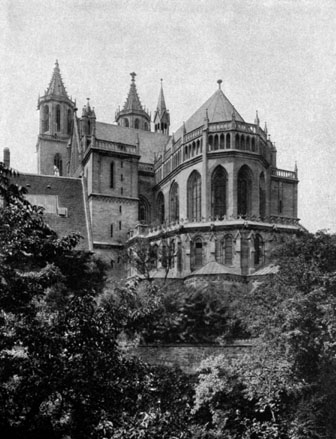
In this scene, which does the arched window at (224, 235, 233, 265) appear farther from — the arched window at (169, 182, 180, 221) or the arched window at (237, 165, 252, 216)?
the arched window at (169, 182, 180, 221)

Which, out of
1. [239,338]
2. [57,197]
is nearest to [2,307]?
[239,338]

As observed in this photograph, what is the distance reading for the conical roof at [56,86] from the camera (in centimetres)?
8856

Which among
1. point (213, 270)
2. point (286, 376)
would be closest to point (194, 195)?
point (213, 270)

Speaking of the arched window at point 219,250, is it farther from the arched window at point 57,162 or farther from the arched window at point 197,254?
the arched window at point 57,162

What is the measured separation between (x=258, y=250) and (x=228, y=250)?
9.20 ft

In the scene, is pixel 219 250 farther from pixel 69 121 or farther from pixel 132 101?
pixel 132 101

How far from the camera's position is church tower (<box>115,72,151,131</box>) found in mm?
100375

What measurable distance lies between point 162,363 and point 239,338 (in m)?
6.20

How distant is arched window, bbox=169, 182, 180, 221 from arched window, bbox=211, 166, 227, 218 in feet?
18.8

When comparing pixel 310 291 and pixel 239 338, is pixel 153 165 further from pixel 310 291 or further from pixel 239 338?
pixel 310 291

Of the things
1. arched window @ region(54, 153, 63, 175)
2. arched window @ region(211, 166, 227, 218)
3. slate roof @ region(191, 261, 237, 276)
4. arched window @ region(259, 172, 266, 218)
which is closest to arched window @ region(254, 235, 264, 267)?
slate roof @ region(191, 261, 237, 276)

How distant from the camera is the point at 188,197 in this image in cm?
6162

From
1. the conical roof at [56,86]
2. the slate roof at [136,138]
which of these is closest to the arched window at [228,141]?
the slate roof at [136,138]

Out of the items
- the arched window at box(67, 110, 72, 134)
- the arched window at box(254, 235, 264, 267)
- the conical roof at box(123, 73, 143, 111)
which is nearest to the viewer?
the arched window at box(254, 235, 264, 267)
